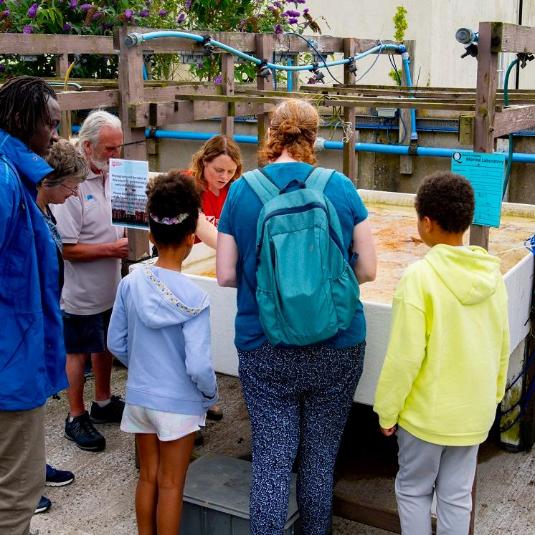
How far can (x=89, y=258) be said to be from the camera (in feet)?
12.8

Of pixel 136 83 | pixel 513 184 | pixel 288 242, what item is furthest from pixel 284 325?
pixel 513 184

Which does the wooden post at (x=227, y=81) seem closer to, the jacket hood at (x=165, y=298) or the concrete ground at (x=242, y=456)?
the concrete ground at (x=242, y=456)

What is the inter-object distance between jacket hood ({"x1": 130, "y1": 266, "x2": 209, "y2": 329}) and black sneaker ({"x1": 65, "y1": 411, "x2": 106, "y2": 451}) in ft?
4.67

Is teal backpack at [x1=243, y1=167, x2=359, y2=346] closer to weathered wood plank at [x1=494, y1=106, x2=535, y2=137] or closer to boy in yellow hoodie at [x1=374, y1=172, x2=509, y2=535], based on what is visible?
boy in yellow hoodie at [x1=374, y1=172, x2=509, y2=535]

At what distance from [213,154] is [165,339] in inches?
51.0

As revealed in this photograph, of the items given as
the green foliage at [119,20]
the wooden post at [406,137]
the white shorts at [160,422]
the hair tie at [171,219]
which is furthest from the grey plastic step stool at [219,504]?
the wooden post at [406,137]

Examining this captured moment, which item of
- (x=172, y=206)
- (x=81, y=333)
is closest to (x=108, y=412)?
(x=81, y=333)

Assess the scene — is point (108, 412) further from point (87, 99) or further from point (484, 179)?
point (484, 179)

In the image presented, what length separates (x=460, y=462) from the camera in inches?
109

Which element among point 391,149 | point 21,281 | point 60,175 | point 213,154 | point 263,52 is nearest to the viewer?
point 21,281

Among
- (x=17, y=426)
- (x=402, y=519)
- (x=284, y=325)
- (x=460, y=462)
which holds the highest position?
(x=284, y=325)

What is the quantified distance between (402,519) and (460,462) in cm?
30

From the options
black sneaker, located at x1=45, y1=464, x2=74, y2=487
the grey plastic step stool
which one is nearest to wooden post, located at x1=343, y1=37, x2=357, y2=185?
the grey plastic step stool

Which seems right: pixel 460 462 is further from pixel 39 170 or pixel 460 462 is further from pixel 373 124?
pixel 373 124
